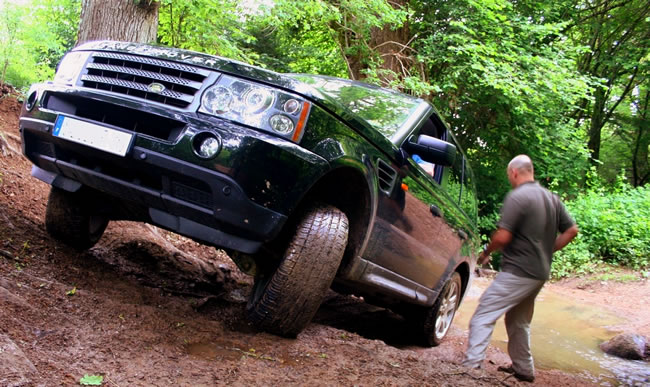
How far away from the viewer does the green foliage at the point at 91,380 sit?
5.97ft

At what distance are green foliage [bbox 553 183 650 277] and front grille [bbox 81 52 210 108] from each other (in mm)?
10229

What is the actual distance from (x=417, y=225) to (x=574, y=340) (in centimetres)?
309

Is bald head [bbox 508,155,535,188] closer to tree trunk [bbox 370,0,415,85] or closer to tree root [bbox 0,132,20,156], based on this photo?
tree root [bbox 0,132,20,156]

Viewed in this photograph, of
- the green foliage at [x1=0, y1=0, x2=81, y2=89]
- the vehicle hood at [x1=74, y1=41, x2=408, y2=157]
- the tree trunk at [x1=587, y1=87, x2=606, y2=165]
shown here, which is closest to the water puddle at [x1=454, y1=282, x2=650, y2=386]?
the vehicle hood at [x1=74, y1=41, x2=408, y2=157]

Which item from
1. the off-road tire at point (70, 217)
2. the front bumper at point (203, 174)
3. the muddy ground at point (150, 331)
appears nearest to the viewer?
the muddy ground at point (150, 331)

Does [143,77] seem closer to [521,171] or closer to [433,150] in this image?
[433,150]

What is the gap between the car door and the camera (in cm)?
315

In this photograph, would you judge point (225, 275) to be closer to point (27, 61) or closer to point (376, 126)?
point (376, 126)

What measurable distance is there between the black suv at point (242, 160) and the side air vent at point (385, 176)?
0.5 inches

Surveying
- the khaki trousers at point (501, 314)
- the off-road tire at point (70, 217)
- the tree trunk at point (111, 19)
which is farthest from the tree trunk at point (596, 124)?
the off-road tire at point (70, 217)

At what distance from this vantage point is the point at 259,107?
244cm

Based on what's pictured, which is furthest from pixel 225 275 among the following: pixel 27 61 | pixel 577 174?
pixel 577 174

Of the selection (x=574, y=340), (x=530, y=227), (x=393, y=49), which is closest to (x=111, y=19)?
(x=530, y=227)

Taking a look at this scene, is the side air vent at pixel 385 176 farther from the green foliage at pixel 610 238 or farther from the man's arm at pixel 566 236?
the green foliage at pixel 610 238
